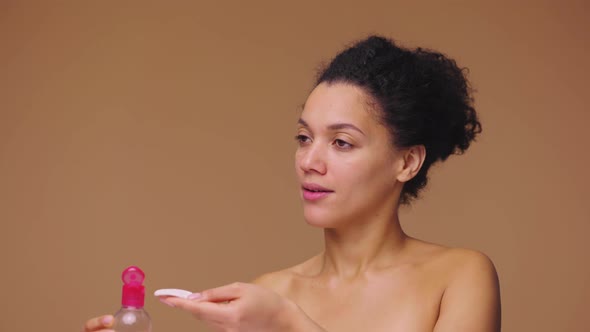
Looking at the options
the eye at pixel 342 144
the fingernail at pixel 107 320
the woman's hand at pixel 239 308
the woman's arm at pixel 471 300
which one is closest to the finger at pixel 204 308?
the woman's hand at pixel 239 308

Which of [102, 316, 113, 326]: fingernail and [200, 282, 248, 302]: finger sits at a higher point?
[200, 282, 248, 302]: finger

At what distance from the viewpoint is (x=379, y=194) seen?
217 centimetres

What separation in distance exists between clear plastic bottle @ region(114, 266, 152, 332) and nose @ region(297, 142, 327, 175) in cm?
58

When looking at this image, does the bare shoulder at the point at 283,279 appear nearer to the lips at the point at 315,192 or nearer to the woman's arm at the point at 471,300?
the lips at the point at 315,192

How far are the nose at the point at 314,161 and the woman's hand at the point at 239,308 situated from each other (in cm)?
45

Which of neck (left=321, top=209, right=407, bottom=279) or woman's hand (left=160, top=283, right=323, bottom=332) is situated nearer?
woman's hand (left=160, top=283, right=323, bottom=332)

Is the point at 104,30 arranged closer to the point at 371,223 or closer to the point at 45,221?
the point at 45,221

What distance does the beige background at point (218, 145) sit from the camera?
3.50 metres

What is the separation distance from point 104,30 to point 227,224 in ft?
2.84

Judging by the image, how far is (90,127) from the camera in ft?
11.9

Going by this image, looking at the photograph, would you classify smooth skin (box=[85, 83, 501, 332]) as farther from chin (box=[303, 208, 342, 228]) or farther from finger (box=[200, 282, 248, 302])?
finger (box=[200, 282, 248, 302])

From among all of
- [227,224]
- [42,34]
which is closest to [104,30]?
[42,34]

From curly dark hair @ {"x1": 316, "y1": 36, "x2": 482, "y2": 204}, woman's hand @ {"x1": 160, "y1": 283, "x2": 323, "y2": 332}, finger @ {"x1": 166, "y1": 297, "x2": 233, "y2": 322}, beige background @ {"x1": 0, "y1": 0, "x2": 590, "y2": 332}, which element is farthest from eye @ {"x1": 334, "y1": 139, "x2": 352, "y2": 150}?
beige background @ {"x1": 0, "y1": 0, "x2": 590, "y2": 332}

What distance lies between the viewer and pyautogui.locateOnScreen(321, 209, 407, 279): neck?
2.20m
